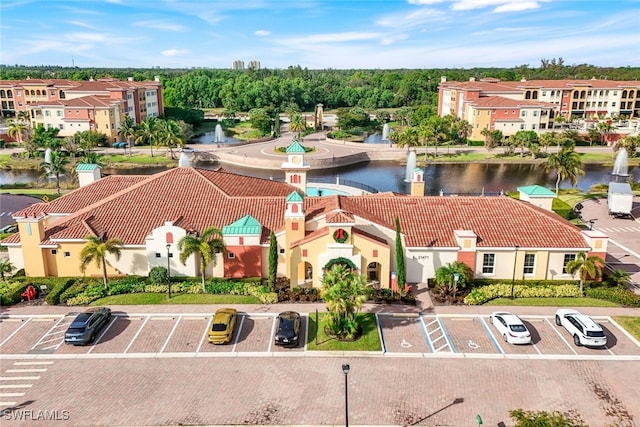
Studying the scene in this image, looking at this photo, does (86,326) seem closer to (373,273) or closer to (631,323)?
(373,273)

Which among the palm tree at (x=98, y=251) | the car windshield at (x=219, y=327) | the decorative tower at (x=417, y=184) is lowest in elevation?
the car windshield at (x=219, y=327)

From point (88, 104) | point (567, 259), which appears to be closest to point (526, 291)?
point (567, 259)

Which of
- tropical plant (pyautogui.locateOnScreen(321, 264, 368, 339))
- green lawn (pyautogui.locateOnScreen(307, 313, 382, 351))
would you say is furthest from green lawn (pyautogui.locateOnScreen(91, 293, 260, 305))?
tropical plant (pyautogui.locateOnScreen(321, 264, 368, 339))

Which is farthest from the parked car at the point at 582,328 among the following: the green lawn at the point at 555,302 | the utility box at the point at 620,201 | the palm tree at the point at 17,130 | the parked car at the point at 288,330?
the palm tree at the point at 17,130

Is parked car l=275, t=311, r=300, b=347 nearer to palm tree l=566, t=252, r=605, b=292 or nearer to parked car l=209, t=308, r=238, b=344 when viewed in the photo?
parked car l=209, t=308, r=238, b=344

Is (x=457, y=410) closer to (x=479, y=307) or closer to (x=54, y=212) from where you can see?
(x=479, y=307)

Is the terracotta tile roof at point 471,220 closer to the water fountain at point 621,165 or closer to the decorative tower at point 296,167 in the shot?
the decorative tower at point 296,167

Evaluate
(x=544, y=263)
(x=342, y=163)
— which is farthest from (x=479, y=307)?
(x=342, y=163)
